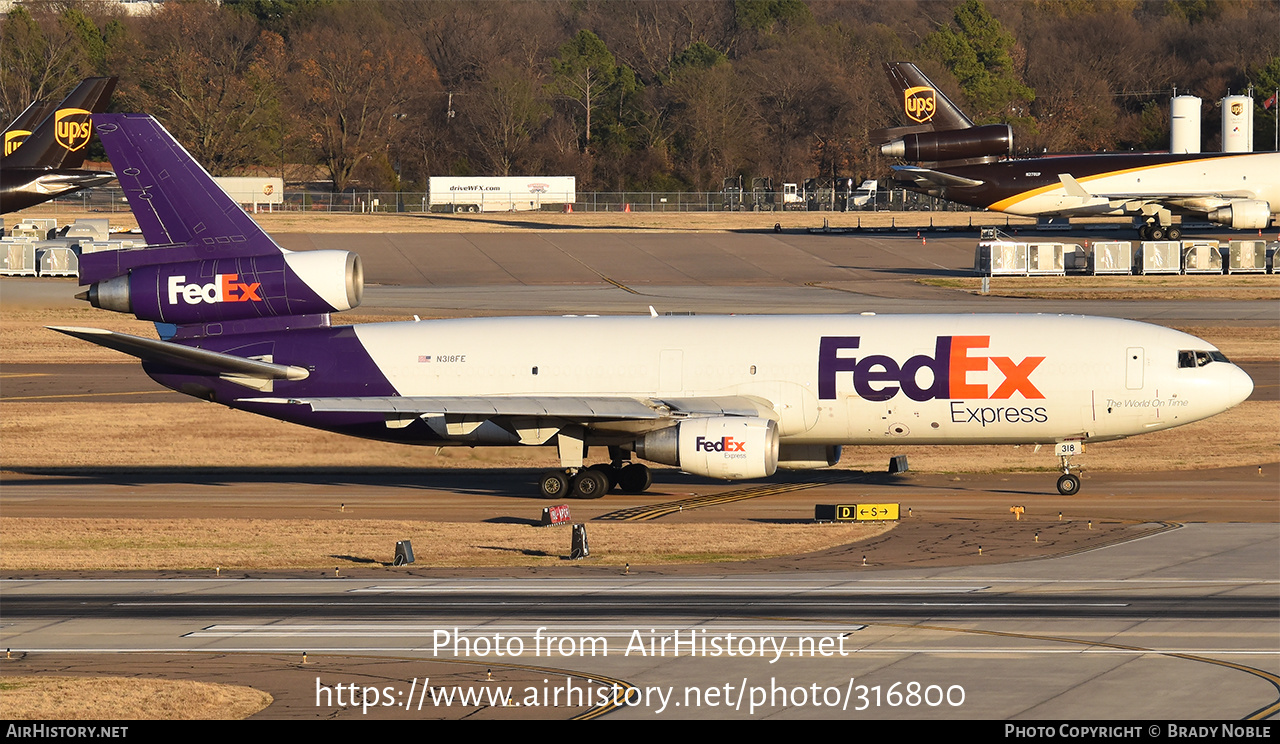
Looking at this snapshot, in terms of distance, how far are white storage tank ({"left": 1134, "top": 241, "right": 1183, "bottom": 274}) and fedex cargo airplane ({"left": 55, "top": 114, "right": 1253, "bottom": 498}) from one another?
57.0 m

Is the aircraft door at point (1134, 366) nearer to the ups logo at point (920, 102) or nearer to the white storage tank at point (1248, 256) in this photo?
the white storage tank at point (1248, 256)

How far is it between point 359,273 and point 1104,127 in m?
172

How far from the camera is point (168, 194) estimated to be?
43906 millimetres

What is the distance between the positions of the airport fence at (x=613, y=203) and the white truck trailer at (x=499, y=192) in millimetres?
505

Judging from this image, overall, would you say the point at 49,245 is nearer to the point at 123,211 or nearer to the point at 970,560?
the point at 123,211

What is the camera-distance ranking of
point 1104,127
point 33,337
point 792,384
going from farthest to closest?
1. point 1104,127
2. point 33,337
3. point 792,384

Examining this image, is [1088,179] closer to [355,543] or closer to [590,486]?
[590,486]

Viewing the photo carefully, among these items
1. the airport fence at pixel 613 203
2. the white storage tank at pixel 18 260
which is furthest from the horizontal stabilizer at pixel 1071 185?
the white storage tank at pixel 18 260

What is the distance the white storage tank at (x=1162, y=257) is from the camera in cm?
9712

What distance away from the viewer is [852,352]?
42.8 meters

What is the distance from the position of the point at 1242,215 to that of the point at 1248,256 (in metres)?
13.5

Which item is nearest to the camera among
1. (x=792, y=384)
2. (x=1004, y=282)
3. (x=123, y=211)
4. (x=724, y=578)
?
(x=724, y=578)

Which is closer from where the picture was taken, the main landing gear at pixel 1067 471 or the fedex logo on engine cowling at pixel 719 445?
the fedex logo on engine cowling at pixel 719 445

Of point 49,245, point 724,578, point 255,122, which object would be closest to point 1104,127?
point 255,122
